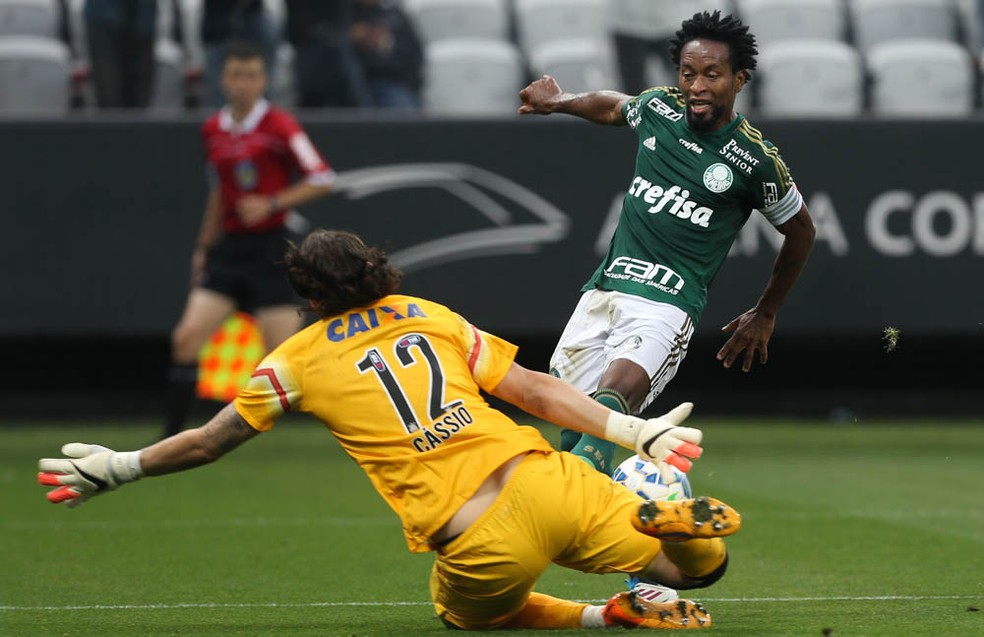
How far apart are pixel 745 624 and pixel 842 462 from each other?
6.33 m

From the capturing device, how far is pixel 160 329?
42.7ft

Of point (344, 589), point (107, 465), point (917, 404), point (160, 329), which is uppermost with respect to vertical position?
point (107, 465)

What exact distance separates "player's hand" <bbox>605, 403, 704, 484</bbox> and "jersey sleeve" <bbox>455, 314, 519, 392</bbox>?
0.40 meters

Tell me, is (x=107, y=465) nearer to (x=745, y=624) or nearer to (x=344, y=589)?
(x=344, y=589)

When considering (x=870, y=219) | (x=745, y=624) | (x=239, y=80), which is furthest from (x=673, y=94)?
(x=870, y=219)

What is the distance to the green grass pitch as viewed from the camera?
577cm

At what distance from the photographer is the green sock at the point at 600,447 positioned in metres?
5.83

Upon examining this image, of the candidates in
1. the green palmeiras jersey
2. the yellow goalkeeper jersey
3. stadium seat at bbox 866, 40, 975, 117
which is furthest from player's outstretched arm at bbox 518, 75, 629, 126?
stadium seat at bbox 866, 40, 975, 117

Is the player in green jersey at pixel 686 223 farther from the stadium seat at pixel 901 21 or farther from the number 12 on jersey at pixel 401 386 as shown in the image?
the stadium seat at pixel 901 21

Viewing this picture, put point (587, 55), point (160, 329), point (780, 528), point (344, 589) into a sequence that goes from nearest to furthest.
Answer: point (344, 589)
point (780, 528)
point (160, 329)
point (587, 55)

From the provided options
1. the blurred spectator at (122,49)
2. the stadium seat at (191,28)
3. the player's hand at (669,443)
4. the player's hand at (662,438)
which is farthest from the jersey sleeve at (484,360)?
the stadium seat at (191,28)

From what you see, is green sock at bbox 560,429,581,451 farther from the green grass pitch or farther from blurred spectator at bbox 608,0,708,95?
blurred spectator at bbox 608,0,708,95

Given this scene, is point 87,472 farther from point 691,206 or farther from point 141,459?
point 691,206

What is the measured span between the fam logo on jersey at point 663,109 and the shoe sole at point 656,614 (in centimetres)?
216
